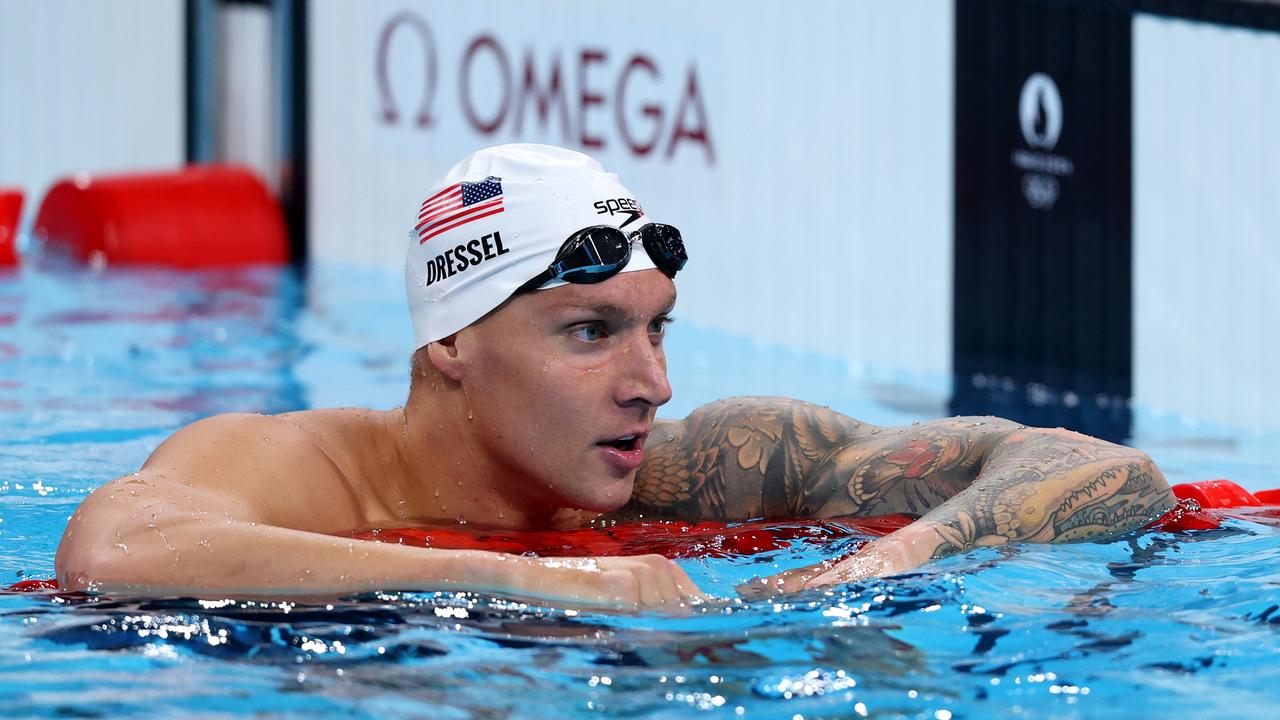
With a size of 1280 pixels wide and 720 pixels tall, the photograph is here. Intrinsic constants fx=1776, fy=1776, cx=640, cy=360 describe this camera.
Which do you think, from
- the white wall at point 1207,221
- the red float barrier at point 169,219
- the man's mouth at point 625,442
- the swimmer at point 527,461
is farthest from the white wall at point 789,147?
the man's mouth at point 625,442

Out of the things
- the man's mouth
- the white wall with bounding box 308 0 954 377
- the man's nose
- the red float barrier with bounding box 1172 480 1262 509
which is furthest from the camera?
the white wall with bounding box 308 0 954 377

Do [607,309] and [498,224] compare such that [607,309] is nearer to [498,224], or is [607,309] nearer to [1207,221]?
[498,224]

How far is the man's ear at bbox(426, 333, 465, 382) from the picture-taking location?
369 centimetres

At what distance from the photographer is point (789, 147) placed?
8531 mm

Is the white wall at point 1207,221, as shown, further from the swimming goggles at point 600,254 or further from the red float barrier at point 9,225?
the red float barrier at point 9,225

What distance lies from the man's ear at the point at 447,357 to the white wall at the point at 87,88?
10560 mm

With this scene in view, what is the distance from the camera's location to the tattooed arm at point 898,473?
11.9 feet

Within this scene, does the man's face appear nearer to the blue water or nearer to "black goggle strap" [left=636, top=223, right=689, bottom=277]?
"black goggle strap" [left=636, top=223, right=689, bottom=277]

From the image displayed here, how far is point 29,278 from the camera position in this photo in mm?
10836

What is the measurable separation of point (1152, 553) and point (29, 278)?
28.5ft

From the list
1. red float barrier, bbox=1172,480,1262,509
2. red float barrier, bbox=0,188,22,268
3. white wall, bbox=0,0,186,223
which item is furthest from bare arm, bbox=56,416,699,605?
white wall, bbox=0,0,186,223

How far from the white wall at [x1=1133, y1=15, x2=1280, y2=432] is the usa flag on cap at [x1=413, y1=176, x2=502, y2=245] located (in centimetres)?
392

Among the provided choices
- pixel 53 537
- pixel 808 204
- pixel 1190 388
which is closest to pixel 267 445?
pixel 53 537

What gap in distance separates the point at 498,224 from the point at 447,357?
0.30 m
